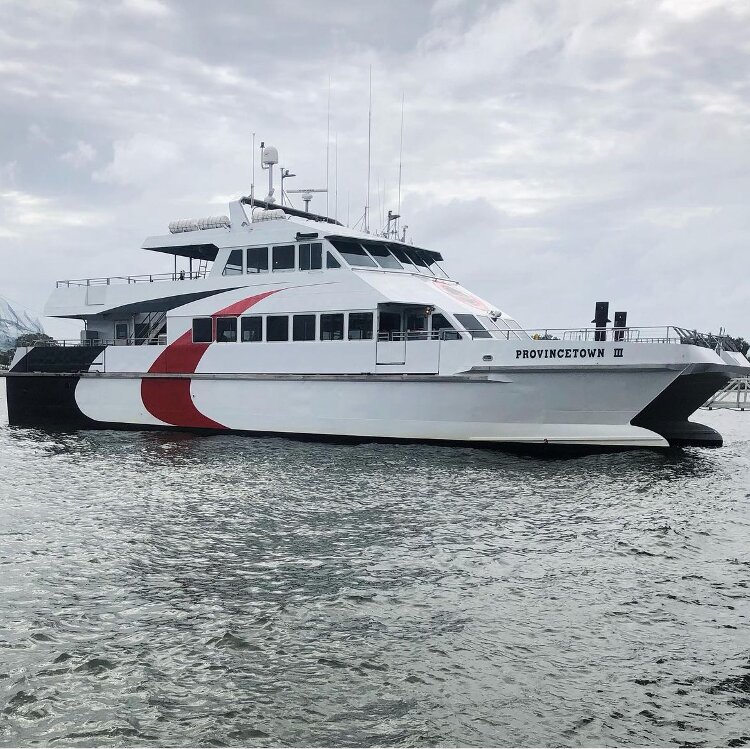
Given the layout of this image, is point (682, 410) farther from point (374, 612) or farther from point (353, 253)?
point (374, 612)

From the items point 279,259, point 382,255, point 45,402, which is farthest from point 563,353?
point 45,402

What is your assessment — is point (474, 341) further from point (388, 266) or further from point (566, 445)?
point (388, 266)

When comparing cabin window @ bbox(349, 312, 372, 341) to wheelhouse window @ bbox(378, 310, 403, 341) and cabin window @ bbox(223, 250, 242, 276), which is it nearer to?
wheelhouse window @ bbox(378, 310, 403, 341)

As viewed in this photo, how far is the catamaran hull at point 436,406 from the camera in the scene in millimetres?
15117

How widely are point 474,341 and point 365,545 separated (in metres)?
8.07

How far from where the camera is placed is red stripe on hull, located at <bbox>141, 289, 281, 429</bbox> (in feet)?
63.5

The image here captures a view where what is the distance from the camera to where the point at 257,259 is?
1950 cm

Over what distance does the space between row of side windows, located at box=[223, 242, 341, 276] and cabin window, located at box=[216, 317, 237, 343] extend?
1407 mm

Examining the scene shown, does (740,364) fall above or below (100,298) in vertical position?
below

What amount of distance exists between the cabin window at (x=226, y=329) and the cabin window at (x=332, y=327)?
2.75 meters

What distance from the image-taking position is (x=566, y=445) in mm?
15523

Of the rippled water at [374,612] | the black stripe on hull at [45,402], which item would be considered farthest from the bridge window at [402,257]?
the black stripe on hull at [45,402]

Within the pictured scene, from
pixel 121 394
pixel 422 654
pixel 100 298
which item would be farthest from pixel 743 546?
pixel 100 298

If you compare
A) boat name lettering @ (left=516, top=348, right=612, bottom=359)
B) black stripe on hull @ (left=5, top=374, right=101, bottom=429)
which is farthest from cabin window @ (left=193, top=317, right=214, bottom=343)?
boat name lettering @ (left=516, top=348, right=612, bottom=359)
